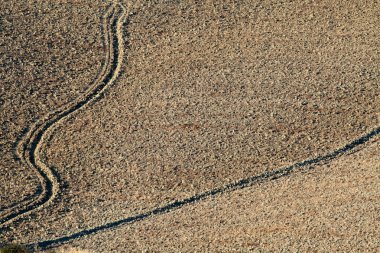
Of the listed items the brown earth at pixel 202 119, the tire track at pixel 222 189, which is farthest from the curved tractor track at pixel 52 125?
the tire track at pixel 222 189

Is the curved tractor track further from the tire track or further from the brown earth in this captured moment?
the tire track

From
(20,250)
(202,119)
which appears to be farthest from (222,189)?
(20,250)

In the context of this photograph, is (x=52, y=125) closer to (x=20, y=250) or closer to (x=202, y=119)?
(x=202, y=119)

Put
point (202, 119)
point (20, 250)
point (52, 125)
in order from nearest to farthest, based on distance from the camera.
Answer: point (20, 250)
point (202, 119)
point (52, 125)

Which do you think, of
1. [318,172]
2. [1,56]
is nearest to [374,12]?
[318,172]

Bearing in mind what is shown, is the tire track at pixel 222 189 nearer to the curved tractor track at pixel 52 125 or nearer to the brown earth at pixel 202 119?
the brown earth at pixel 202 119
